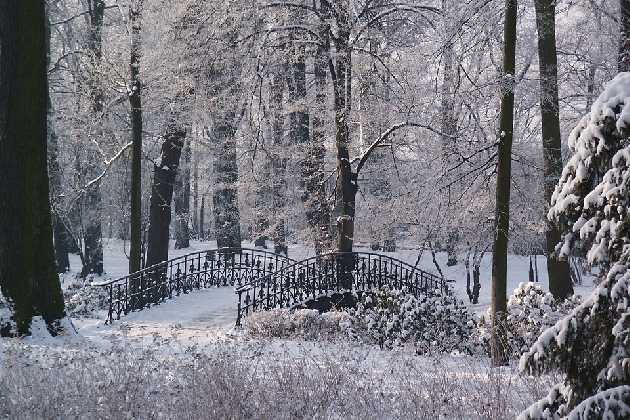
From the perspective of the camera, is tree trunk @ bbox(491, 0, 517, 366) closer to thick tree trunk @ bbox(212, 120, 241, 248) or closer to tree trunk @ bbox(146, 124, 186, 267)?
tree trunk @ bbox(146, 124, 186, 267)

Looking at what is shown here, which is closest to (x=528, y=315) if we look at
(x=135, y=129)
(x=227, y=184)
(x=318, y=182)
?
(x=318, y=182)

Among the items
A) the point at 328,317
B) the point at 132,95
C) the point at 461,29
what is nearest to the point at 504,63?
the point at 461,29

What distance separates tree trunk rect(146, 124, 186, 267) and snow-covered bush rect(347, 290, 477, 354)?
8373 mm

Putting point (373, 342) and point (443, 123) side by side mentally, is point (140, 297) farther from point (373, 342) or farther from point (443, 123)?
point (443, 123)

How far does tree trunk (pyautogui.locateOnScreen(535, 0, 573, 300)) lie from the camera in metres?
10.8

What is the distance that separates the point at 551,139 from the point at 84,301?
35.9 feet

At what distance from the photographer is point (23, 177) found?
28.9ft

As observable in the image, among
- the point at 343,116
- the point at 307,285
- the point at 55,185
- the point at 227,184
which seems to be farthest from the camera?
the point at 227,184

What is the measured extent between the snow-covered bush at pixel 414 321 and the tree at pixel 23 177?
197 inches

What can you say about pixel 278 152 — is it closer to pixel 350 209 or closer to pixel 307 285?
pixel 350 209

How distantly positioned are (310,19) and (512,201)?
21.2 ft

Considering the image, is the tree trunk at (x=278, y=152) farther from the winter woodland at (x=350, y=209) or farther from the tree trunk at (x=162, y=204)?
the tree trunk at (x=162, y=204)

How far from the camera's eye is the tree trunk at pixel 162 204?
1786 centimetres

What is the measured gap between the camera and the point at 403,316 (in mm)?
10734
